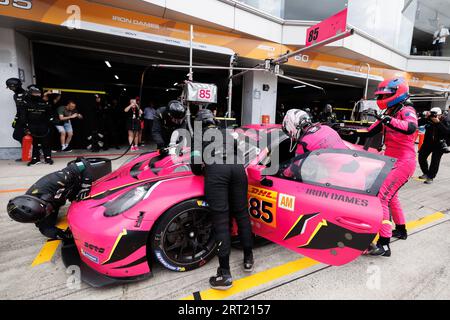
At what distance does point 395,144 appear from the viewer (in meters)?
2.52

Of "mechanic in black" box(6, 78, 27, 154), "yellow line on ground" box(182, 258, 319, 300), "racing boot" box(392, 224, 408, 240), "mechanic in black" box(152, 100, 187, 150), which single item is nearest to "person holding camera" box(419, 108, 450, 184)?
"racing boot" box(392, 224, 408, 240)

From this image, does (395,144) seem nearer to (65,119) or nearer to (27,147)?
(27,147)

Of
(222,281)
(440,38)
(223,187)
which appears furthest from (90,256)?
(440,38)

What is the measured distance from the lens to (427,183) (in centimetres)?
514

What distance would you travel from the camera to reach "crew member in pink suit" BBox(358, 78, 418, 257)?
2.31 m

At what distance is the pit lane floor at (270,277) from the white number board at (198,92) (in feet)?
10.1

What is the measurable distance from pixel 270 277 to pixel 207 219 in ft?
2.35

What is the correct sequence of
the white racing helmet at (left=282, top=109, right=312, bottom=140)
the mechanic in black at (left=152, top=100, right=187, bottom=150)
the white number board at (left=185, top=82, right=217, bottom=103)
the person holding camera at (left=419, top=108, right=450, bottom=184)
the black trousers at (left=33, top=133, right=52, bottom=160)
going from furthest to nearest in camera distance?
the black trousers at (left=33, top=133, right=52, bottom=160) < the person holding camera at (left=419, top=108, right=450, bottom=184) < the white number board at (left=185, top=82, right=217, bottom=103) < the mechanic in black at (left=152, top=100, right=187, bottom=150) < the white racing helmet at (left=282, top=109, right=312, bottom=140)

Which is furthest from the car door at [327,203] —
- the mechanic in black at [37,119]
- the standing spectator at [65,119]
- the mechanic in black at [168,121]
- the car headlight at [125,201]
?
the standing spectator at [65,119]

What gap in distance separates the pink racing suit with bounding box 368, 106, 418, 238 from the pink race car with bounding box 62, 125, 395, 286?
0.72m

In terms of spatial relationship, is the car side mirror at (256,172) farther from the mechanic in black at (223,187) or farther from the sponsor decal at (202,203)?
the sponsor decal at (202,203)

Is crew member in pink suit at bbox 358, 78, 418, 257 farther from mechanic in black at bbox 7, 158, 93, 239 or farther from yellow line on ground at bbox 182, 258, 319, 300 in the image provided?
mechanic in black at bbox 7, 158, 93, 239

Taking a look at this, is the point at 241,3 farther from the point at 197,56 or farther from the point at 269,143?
the point at 269,143

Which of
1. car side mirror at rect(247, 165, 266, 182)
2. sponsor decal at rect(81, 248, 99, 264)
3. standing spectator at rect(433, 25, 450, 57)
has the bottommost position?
sponsor decal at rect(81, 248, 99, 264)
